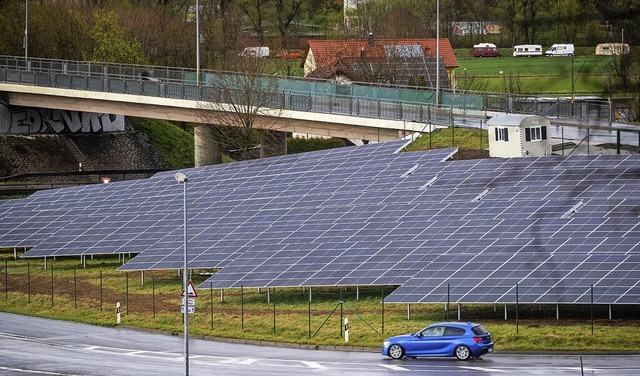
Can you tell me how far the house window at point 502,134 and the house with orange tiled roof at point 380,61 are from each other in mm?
53678

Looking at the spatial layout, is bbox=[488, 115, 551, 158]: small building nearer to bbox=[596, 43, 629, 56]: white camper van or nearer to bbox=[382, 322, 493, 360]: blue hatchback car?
bbox=[596, 43, 629, 56]: white camper van

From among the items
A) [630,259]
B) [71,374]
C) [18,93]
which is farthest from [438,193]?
[18,93]

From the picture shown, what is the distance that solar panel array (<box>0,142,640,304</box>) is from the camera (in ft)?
182

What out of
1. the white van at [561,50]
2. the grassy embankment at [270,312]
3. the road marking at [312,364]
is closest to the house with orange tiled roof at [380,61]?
the white van at [561,50]

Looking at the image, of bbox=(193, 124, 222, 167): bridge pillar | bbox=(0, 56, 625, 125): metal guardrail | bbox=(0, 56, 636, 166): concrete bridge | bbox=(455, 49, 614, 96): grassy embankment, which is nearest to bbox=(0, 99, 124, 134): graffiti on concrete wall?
bbox=(0, 56, 636, 166): concrete bridge

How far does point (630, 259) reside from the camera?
54375mm

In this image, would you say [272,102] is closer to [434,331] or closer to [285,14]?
[434,331]

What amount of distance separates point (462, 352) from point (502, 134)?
23957 millimetres

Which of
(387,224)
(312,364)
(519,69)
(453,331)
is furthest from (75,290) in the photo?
(519,69)

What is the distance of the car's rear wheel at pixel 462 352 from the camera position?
4991 centimetres

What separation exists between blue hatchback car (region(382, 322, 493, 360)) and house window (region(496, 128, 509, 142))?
22.6 meters

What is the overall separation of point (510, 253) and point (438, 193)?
8797mm

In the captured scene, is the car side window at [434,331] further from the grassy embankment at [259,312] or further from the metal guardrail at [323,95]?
the metal guardrail at [323,95]

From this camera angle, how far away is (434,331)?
50.8 meters
